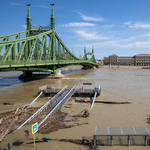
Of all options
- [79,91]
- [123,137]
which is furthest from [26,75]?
[123,137]

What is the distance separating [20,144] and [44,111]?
6.37 m

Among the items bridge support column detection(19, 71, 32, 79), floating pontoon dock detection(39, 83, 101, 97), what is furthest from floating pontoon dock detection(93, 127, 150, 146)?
bridge support column detection(19, 71, 32, 79)

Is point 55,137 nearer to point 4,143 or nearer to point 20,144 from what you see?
point 20,144

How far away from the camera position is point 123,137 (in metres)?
11.7

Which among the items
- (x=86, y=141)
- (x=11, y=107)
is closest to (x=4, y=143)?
(x=86, y=141)

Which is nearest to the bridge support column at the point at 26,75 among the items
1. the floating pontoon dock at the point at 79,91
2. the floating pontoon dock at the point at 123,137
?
the floating pontoon dock at the point at 79,91

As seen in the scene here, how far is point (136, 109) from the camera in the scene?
66.0ft

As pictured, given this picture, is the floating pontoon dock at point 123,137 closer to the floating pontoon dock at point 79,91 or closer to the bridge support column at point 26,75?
the floating pontoon dock at point 79,91

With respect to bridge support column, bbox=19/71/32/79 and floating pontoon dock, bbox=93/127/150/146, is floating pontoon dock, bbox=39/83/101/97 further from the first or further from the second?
bridge support column, bbox=19/71/32/79

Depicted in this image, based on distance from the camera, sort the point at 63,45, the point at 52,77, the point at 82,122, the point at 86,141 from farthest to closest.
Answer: the point at 63,45 → the point at 52,77 → the point at 82,122 → the point at 86,141

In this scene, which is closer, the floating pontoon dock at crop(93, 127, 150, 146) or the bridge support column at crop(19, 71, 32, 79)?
the floating pontoon dock at crop(93, 127, 150, 146)

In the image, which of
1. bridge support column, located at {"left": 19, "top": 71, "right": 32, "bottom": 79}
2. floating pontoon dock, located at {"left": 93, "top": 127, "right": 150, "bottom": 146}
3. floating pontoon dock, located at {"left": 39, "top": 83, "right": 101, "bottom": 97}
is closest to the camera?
floating pontoon dock, located at {"left": 93, "top": 127, "right": 150, "bottom": 146}

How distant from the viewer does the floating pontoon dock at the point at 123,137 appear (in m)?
11.3

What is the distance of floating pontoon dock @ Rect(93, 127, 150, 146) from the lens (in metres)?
11.3
